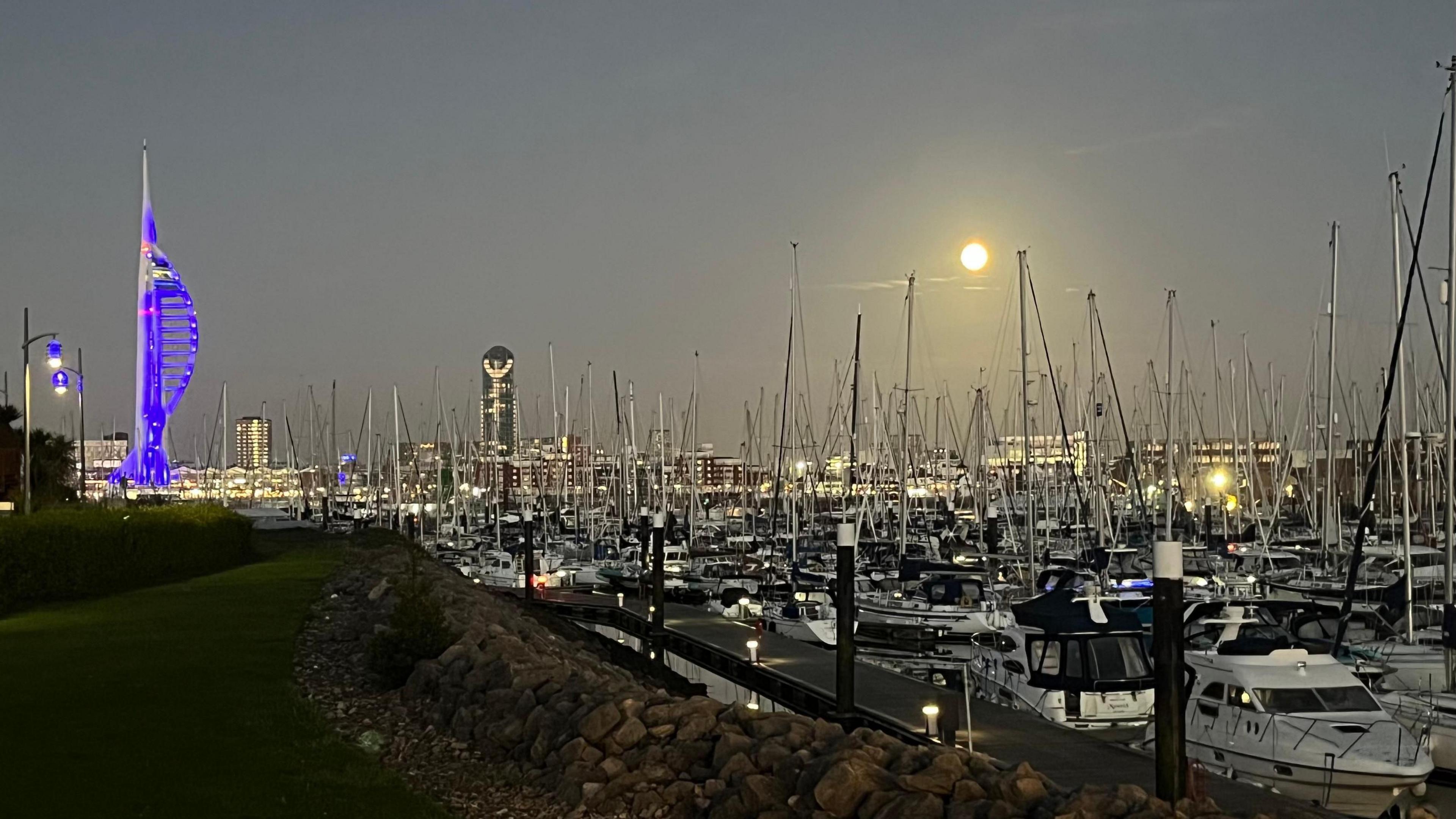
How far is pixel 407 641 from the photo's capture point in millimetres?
21406

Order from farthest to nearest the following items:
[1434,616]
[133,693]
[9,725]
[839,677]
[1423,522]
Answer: [1423,522] < [1434,616] < [839,677] < [133,693] < [9,725]

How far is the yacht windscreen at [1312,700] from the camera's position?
21.6 m

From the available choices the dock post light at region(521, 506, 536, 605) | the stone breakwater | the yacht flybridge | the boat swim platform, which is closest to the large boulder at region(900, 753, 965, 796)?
the stone breakwater

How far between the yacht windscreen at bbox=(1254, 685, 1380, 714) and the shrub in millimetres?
12775

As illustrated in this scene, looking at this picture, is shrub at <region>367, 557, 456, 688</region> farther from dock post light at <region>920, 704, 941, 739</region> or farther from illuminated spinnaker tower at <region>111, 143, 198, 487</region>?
illuminated spinnaker tower at <region>111, 143, 198, 487</region>

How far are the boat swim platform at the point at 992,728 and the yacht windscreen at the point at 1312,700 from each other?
8.45 feet

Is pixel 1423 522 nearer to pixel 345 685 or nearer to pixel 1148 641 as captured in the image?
pixel 1148 641

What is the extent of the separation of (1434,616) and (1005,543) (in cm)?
3387

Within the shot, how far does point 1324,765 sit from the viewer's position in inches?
809

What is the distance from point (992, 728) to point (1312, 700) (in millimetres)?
4901

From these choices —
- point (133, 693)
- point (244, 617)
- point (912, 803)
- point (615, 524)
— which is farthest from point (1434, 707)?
point (615, 524)

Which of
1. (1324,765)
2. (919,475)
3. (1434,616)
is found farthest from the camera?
(919,475)

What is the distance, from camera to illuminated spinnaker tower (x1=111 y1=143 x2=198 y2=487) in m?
106

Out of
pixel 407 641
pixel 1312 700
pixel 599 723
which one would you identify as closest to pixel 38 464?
pixel 407 641
